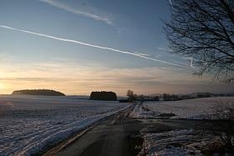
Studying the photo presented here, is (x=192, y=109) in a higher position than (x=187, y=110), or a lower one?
higher

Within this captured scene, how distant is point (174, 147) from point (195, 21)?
6083mm

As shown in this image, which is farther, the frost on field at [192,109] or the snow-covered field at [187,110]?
the frost on field at [192,109]

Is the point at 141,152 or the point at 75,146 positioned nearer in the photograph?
the point at 141,152

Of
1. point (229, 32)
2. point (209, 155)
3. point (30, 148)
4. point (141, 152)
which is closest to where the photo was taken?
point (229, 32)

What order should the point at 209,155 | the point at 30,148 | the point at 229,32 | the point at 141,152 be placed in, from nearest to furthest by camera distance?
the point at 229,32, the point at 209,155, the point at 141,152, the point at 30,148

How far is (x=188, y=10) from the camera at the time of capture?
12.7 m

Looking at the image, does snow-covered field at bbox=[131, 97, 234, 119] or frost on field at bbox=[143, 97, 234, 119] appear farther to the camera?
frost on field at bbox=[143, 97, 234, 119]

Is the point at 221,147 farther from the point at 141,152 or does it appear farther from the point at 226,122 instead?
the point at 141,152

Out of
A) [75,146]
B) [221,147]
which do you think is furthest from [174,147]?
[75,146]

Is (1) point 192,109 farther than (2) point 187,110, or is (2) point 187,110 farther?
(1) point 192,109

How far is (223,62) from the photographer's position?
12.6 meters

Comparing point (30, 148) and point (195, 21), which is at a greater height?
point (195, 21)

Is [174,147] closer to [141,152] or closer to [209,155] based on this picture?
[141,152]

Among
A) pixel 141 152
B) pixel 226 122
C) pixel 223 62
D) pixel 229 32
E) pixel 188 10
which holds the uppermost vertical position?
pixel 188 10
